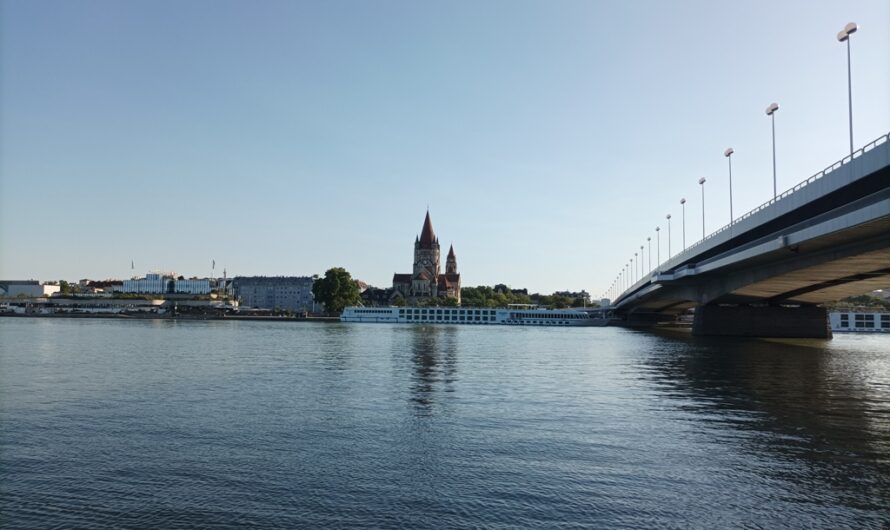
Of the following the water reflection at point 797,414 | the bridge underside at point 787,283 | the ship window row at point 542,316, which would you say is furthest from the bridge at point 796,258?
the ship window row at point 542,316

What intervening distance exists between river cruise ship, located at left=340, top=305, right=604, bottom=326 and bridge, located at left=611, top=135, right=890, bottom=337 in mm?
61848

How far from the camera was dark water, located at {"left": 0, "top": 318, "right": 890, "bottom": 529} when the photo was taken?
12.8 metres

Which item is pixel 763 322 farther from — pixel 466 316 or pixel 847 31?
pixel 466 316

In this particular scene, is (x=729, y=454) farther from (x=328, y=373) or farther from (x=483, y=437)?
(x=328, y=373)

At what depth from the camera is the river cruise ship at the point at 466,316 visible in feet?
541

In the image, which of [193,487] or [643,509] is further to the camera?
[193,487]

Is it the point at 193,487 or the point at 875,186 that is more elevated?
the point at 875,186

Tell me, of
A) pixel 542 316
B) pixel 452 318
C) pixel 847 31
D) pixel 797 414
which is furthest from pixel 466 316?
pixel 797 414

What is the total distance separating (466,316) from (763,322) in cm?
9677

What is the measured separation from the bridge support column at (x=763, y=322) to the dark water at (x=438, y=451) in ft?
153

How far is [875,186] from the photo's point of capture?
35.1 m

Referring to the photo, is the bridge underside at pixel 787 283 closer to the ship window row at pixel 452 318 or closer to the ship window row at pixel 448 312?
the ship window row at pixel 452 318

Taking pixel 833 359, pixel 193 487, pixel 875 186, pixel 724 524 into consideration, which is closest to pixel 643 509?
pixel 724 524

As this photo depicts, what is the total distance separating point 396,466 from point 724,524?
7601 millimetres
